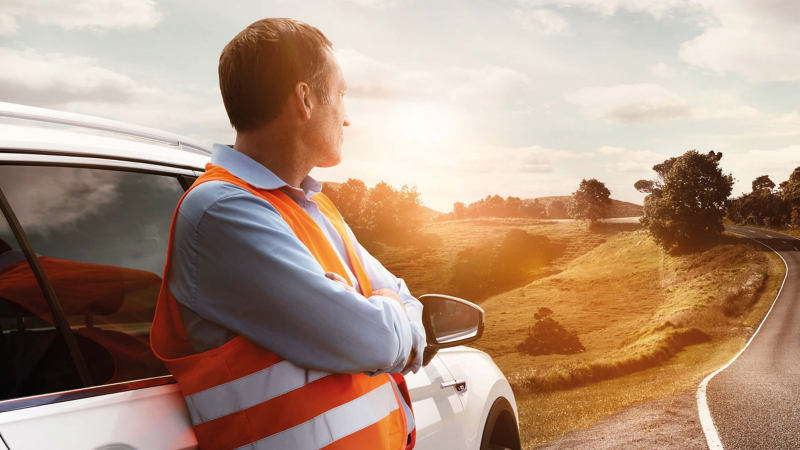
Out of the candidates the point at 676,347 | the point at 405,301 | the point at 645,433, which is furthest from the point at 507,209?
the point at 405,301

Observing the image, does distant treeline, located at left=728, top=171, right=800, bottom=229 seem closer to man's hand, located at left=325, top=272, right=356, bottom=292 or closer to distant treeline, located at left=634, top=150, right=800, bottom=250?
distant treeline, located at left=634, top=150, right=800, bottom=250

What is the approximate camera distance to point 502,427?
9.37ft

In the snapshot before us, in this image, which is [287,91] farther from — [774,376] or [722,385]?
[774,376]

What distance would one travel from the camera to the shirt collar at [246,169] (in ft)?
4.08

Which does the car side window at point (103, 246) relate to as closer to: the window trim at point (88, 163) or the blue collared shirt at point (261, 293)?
the window trim at point (88, 163)

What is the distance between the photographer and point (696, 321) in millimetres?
41281

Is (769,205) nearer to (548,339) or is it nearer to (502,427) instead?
(548,339)

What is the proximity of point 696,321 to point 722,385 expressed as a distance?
2080 cm

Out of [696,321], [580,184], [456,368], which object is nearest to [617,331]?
[696,321]

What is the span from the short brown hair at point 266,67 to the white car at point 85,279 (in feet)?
1.20

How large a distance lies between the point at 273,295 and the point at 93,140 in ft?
2.27

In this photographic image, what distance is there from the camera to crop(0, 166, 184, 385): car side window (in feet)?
4.04

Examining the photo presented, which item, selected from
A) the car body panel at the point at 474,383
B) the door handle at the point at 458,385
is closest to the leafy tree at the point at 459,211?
the car body panel at the point at 474,383

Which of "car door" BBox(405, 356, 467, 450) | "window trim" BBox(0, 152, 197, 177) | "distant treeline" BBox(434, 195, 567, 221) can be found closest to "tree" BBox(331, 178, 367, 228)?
"distant treeline" BBox(434, 195, 567, 221)
